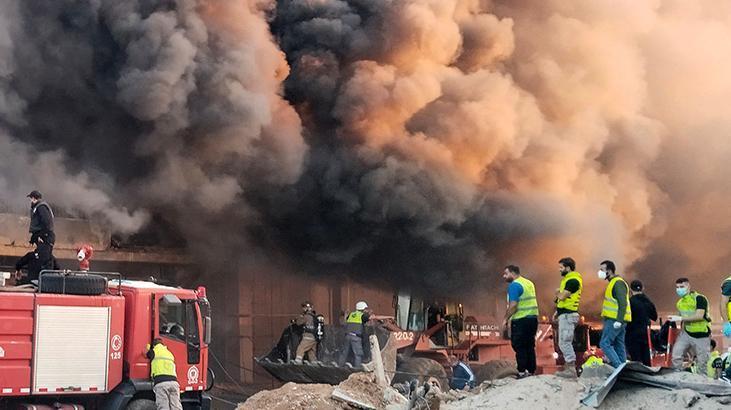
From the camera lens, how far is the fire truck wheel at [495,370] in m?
15.4

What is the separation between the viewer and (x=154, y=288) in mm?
10453

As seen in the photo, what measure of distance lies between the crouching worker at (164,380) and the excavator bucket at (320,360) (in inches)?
212

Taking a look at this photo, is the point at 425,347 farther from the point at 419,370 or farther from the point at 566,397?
the point at 566,397

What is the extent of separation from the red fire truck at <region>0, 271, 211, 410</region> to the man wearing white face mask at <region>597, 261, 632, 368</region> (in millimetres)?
4797

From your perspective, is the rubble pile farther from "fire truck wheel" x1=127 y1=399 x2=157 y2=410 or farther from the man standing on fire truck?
the man standing on fire truck

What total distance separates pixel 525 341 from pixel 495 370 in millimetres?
5981

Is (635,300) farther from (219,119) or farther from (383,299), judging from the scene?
(383,299)

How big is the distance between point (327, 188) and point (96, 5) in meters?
5.56

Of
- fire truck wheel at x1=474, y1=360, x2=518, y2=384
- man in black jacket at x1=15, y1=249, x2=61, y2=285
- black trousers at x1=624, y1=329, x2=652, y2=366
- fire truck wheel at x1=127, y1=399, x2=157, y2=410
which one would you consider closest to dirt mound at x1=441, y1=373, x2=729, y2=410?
black trousers at x1=624, y1=329, x2=652, y2=366

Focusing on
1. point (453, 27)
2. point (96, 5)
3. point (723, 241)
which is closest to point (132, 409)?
point (96, 5)

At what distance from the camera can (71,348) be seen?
31.9 feet

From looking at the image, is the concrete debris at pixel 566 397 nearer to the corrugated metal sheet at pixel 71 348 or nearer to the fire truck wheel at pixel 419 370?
the corrugated metal sheet at pixel 71 348

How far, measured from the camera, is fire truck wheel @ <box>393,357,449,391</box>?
14753 mm

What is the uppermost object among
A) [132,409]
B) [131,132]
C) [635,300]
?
[131,132]
